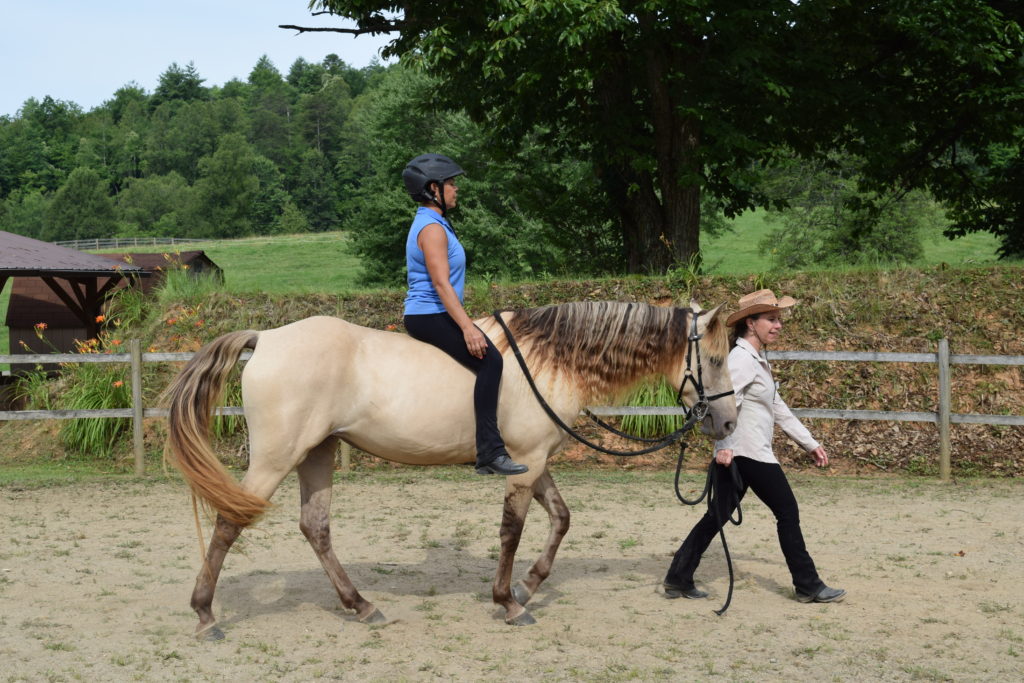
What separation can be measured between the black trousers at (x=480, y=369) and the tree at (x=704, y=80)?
8389mm

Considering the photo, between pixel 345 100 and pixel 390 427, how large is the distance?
141m

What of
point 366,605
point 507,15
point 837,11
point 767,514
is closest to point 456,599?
point 366,605

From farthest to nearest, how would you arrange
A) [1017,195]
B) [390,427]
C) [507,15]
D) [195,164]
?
[195,164]
[1017,195]
[507,15]
[390,427]

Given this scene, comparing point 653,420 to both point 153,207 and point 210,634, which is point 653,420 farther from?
point 153,207

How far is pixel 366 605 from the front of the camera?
558cm

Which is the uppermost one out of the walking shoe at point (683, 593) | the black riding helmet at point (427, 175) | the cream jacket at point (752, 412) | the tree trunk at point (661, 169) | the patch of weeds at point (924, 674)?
the tree trunk at point (661, 169)

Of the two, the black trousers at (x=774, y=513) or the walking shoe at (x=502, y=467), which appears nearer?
the walking shoe at (x=502, y=467)

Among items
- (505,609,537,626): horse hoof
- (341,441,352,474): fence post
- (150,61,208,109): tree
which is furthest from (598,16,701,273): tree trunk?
(150,61,208,109): tree

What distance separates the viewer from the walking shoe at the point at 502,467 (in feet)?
17.7

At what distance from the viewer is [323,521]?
18.7 ft

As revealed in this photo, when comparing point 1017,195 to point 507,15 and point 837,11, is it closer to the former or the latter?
point 837,11

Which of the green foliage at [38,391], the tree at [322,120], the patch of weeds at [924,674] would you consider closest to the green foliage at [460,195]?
the green foliage at [38,391]

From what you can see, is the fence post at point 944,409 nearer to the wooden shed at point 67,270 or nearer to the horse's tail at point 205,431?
the horse's tail at point 205,431

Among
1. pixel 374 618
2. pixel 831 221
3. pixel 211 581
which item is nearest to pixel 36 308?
pixel 831 221
